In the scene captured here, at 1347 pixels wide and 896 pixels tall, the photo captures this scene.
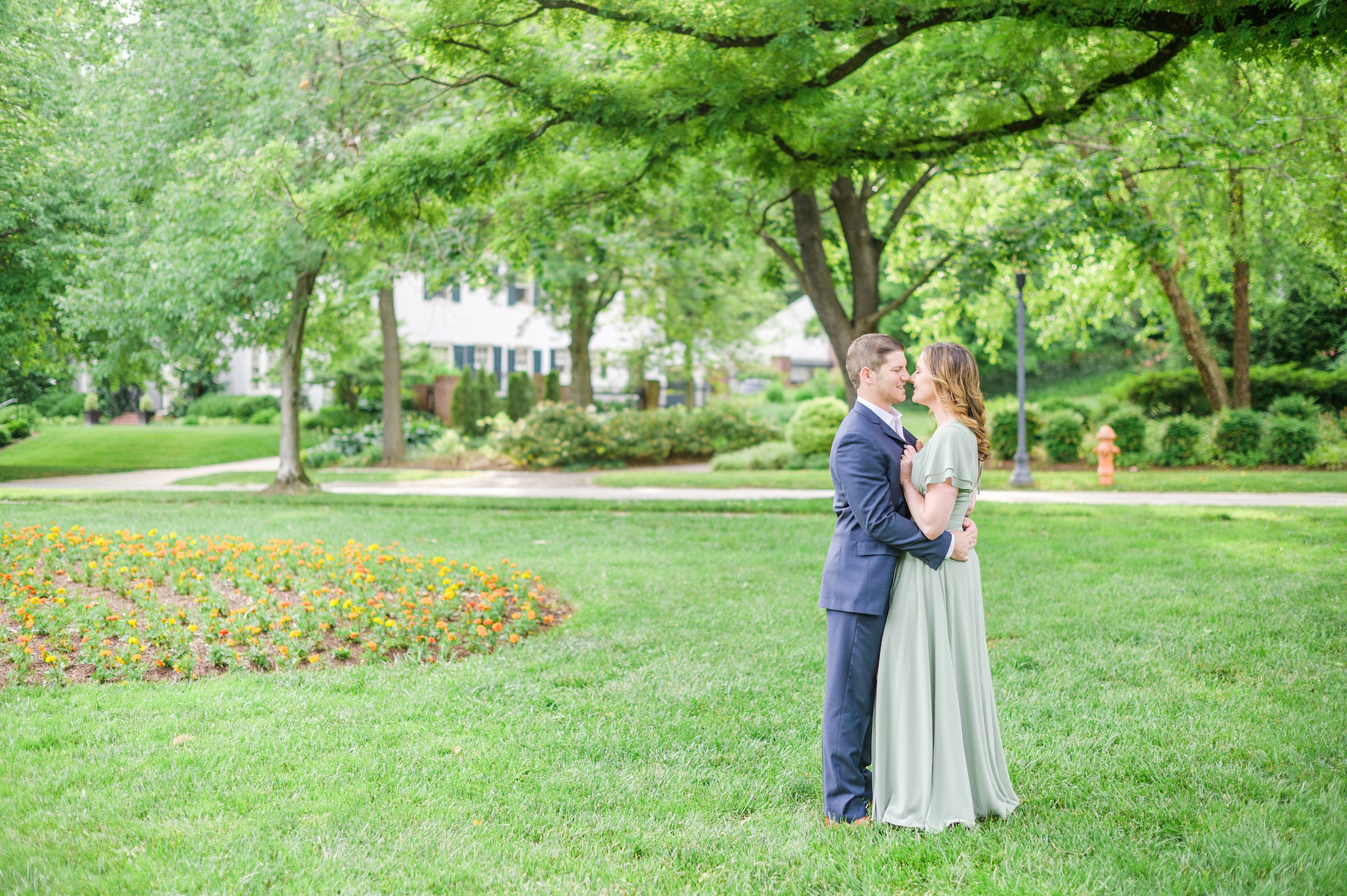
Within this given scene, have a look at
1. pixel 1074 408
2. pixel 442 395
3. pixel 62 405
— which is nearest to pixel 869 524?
pixel 1074 408

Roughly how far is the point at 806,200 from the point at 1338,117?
570 centimetres

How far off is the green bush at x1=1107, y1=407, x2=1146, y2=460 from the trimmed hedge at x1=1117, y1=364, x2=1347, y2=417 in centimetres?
159

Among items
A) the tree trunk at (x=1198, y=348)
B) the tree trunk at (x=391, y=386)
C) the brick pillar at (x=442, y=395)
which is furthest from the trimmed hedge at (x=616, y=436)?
the tree trunk at (x=1198, y=348)

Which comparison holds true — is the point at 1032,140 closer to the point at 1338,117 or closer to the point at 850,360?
the point at 1338,117

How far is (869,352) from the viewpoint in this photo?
3.74 m

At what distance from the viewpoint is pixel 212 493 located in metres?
15.8

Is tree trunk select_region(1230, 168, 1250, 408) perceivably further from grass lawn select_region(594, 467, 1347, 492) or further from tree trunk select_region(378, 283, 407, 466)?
tree trunk select_region(378, 283, 407, 466)

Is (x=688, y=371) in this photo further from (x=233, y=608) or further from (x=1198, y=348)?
(x=233, y=608)

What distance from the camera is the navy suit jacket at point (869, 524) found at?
11.9 ft

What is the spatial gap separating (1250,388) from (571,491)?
47.0ft

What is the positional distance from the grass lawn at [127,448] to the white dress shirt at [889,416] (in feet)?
67.0

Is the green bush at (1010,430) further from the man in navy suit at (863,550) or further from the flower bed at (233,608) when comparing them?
A: the man in navy suit at (863,550)

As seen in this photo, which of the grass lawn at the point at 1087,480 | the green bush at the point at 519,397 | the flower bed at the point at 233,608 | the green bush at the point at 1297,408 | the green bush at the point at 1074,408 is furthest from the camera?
the green bush at the point at 519,397

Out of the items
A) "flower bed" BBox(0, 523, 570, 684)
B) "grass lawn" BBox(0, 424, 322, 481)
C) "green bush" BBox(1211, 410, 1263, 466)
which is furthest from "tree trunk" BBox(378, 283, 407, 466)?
"green bush" BBox(1211, 410, 1263, 466)
